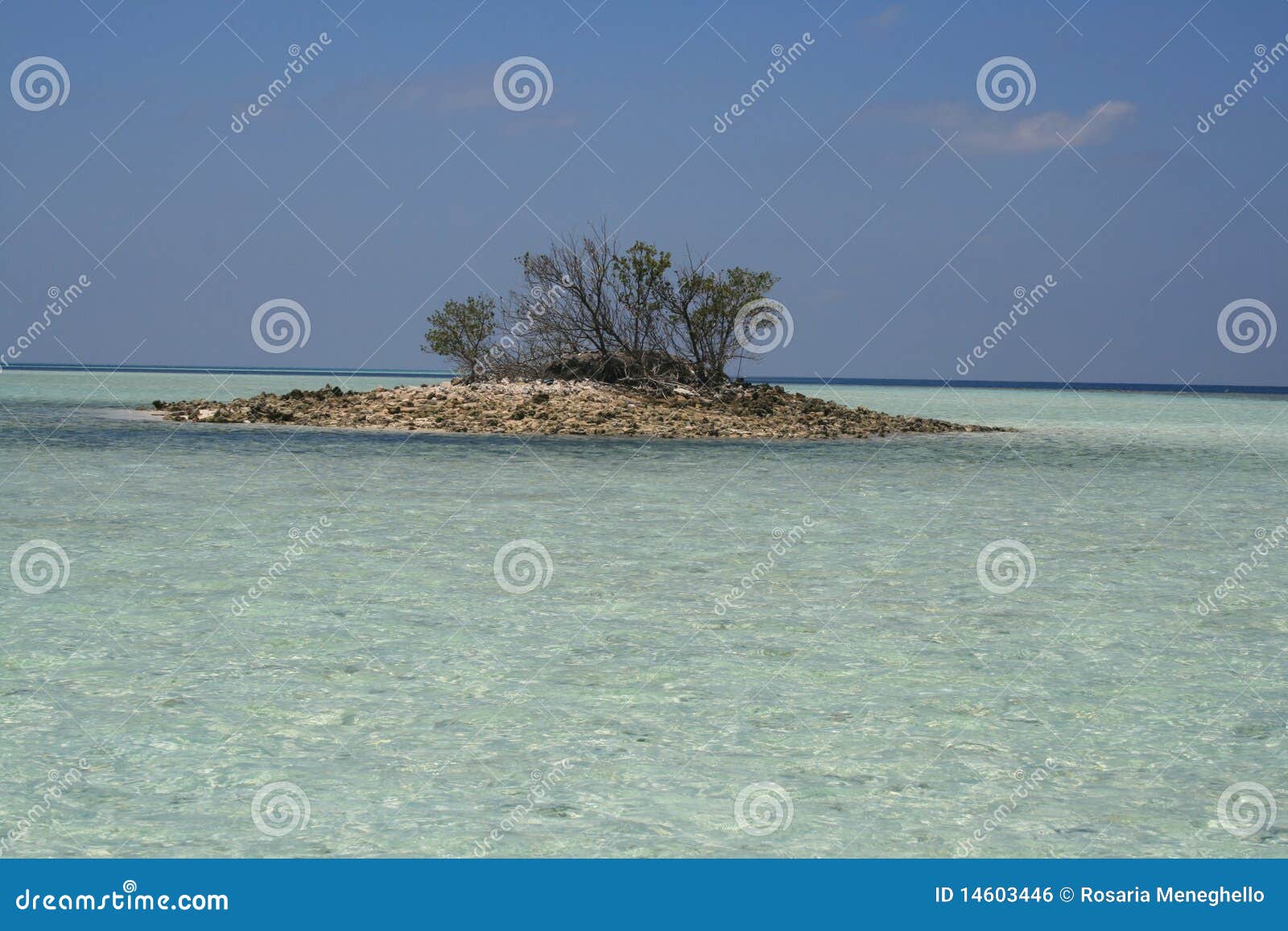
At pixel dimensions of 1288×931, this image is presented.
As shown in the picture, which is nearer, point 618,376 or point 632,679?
point 632,679

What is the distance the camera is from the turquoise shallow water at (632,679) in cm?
402

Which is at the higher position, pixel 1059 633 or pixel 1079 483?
pixel 1079 483

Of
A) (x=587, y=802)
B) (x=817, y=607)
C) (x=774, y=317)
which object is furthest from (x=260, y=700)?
(x=774, y=317)

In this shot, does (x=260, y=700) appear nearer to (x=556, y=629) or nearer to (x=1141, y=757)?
(x=556, y=629)

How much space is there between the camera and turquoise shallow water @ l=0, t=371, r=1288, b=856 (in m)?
4.02

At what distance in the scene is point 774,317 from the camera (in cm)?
2920

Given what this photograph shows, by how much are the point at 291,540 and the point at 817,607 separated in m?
4.40

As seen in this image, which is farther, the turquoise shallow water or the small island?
the small island

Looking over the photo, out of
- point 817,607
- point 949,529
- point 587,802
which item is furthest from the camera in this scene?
point 949,529

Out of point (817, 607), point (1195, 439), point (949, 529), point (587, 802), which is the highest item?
point (1195, 439)

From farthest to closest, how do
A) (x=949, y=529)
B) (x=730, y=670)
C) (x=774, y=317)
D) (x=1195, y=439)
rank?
(x=774, y=317) → (x=1195, y=439) → (x=949, y=529) → (x=730, y=670)

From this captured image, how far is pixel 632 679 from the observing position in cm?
577

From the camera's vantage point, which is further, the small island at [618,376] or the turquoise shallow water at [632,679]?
the small island at [618,376]

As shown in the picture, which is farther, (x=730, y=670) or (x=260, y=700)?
Answer: (x=730, y=670)
